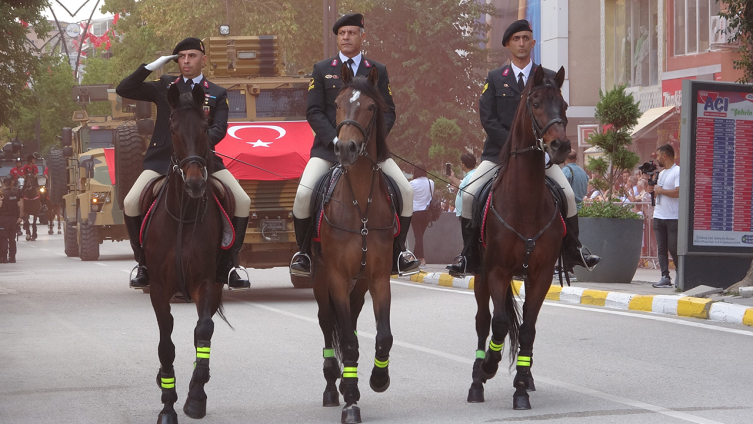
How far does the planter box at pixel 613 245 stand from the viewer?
1709 centimetres

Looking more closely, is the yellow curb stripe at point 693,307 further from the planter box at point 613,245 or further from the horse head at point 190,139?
the horse head at point 190,139

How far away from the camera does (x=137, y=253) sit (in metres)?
8.34

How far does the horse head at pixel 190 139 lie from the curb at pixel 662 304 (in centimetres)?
536

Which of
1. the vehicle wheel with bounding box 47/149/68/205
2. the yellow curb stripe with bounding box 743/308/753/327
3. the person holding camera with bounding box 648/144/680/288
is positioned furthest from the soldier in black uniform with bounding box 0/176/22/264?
the yellow curb stripe with bounding box 743/308/753/327

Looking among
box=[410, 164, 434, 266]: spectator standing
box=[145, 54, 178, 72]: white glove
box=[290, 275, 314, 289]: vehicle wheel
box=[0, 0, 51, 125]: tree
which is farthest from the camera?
box=[0, 0, 51, 125]: tree

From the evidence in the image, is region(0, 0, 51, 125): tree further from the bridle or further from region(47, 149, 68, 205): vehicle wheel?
the bridle

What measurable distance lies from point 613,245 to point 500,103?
28.8ft

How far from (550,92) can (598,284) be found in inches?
379

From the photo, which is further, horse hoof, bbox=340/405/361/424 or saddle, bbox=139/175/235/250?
saddle, bbox=139/175/235/250

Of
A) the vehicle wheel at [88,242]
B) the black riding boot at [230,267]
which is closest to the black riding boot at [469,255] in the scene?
the black riding boot at [230,267]

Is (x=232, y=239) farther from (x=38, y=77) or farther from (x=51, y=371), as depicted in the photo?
(x=38, y=77)

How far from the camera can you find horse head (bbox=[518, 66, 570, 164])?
758 cm

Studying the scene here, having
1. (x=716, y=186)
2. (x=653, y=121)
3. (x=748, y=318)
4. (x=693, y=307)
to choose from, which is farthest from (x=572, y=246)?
(x=653, y=121)

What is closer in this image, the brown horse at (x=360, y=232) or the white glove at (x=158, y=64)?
the brown horse at (x=360, y=232)
